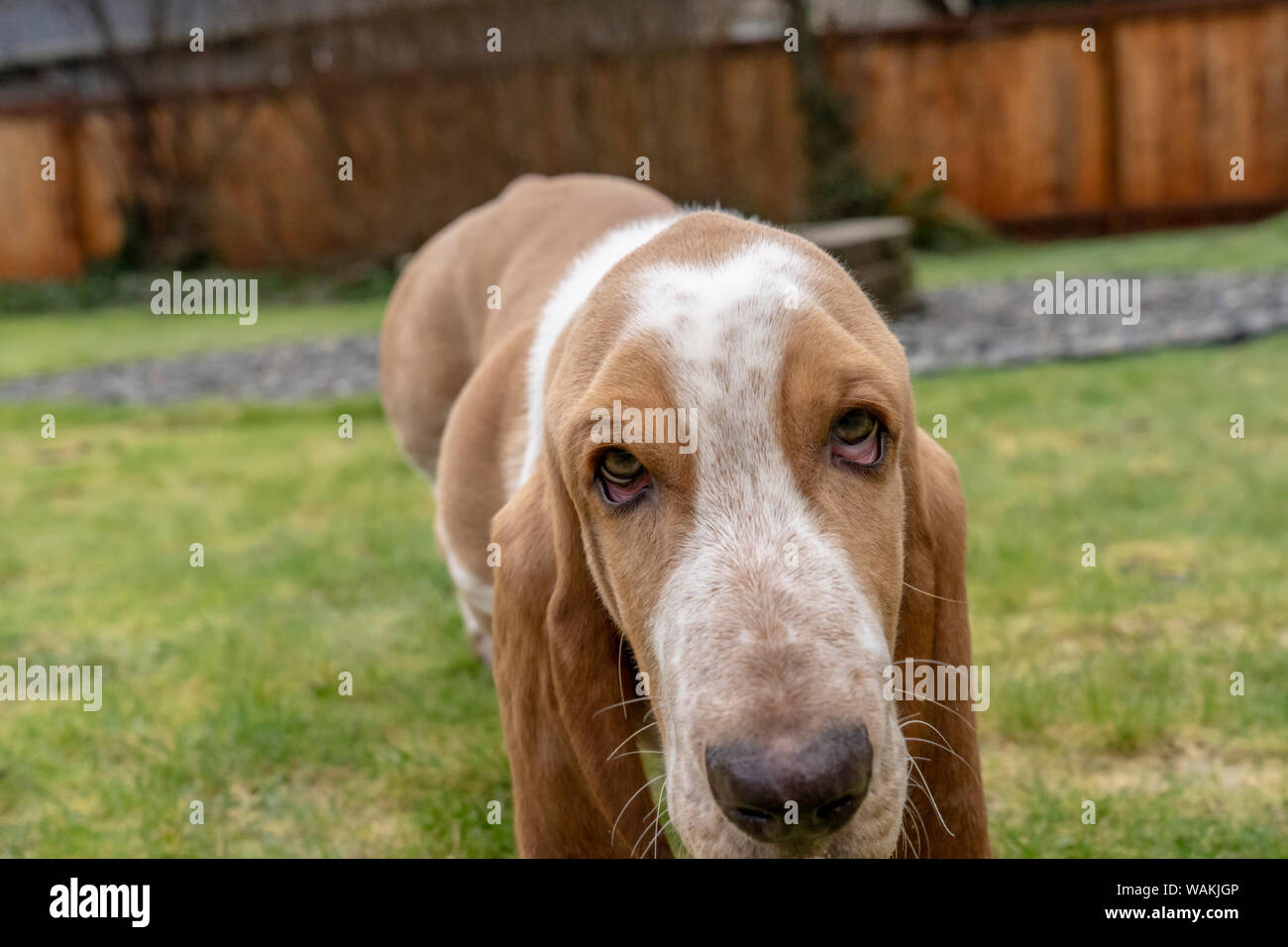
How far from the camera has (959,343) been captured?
10.3 meters

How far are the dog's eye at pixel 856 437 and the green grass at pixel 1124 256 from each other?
11832mm

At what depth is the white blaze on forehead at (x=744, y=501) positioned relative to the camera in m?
2.23

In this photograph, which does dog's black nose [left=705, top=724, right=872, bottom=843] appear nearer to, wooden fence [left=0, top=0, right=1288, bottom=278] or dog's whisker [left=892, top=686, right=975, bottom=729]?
dog's whisker [left=892, top=686, right=975, bottom=729]

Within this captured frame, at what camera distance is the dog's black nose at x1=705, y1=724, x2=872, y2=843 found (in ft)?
6.57

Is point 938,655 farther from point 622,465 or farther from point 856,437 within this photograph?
point 622,465

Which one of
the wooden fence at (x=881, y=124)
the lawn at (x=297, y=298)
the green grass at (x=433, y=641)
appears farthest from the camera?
the wooden fence at (x=881, y=124)

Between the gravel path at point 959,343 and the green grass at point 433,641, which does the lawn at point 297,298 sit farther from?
the green grass at point 433,641

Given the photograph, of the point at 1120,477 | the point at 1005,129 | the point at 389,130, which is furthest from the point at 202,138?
the point at 1120,477

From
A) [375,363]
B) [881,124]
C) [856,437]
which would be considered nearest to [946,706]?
[856,437]

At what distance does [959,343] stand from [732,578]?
8485 mm

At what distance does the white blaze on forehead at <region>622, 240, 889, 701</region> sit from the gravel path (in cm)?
721

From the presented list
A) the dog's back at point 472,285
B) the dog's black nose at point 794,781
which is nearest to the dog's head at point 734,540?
the dog's black nose at point 794,781

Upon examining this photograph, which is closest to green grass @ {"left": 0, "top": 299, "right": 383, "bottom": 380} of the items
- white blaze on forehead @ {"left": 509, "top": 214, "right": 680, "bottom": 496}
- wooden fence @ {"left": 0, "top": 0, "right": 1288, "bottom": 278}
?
wooden fence @ {"left": 0, "top": 0, "right": 1288, "bottom": 278}
